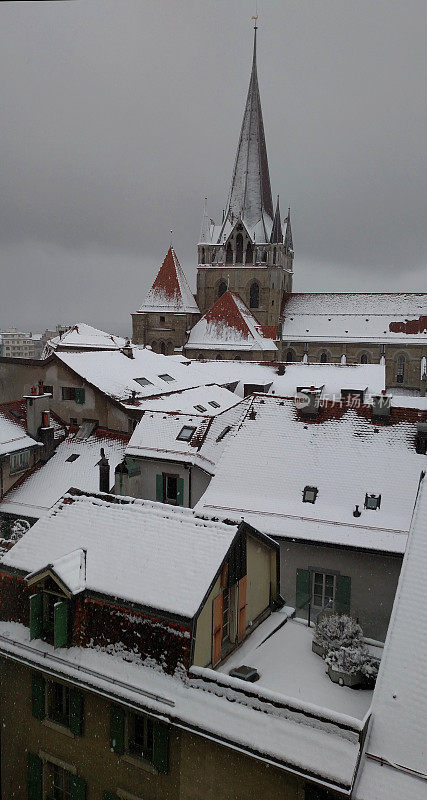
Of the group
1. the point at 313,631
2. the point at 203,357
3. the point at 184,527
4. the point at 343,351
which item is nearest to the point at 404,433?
the point at 313,631

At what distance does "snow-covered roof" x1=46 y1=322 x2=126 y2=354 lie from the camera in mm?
45156

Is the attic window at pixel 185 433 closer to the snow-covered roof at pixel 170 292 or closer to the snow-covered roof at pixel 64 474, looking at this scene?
the snow-covered roof at pixel 64 474

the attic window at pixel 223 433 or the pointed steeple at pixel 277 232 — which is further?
the pointed steeple at pixel 277 232

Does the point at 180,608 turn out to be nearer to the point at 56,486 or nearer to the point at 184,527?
the point at 184,527

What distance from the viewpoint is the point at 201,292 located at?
217ft

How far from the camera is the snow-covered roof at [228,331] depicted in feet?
178

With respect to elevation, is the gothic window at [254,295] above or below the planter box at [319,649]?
above

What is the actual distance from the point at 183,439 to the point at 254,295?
152 feet

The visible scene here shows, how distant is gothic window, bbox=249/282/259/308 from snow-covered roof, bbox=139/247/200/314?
6.30 metres

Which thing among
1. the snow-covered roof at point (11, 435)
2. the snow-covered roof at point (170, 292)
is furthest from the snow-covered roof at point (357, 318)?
the snow-covered roof at point (11, 435)

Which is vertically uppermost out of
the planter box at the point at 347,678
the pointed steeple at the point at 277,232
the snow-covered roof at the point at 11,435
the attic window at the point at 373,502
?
the pointed steeple at the point at 277,232

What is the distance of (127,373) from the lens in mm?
31312

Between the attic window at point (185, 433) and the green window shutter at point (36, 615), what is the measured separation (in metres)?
11.5

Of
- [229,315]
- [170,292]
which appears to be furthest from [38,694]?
[170,292]
